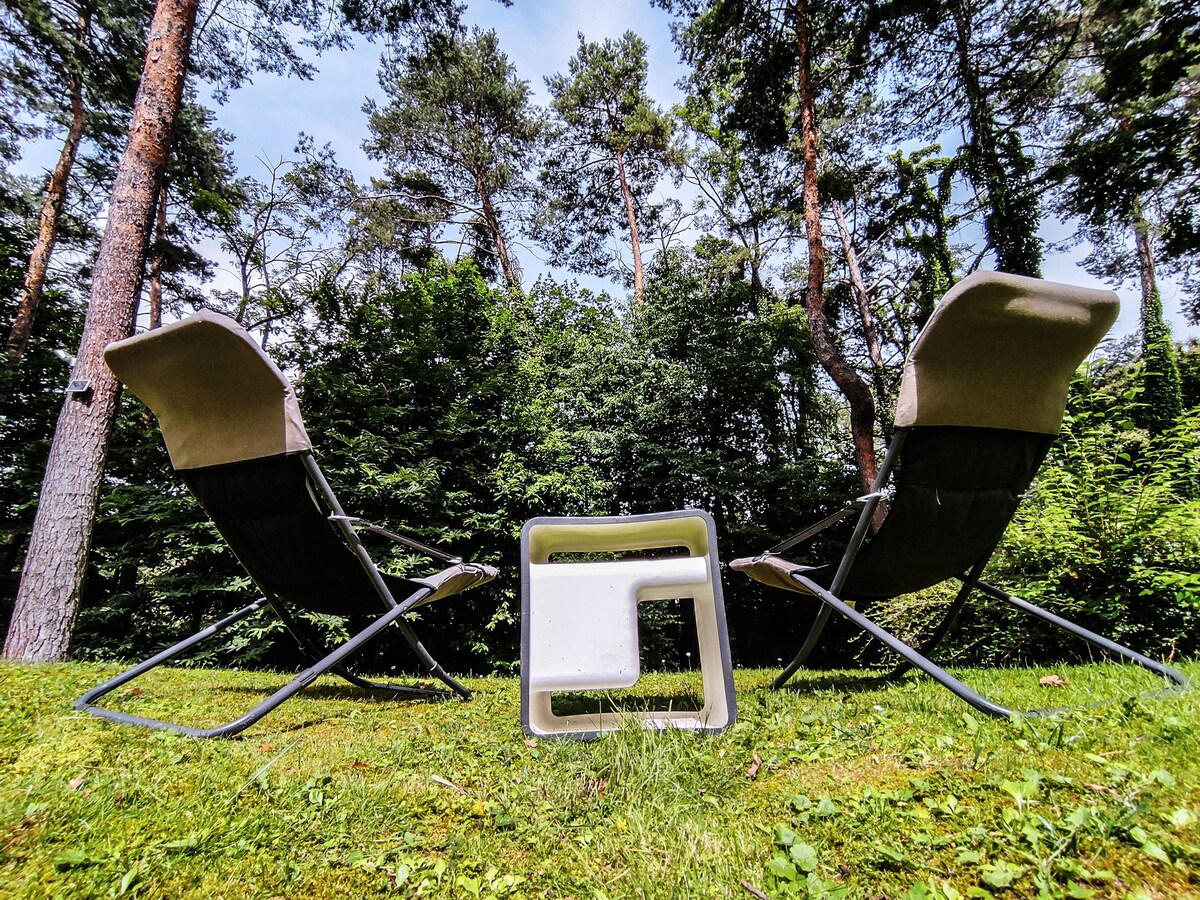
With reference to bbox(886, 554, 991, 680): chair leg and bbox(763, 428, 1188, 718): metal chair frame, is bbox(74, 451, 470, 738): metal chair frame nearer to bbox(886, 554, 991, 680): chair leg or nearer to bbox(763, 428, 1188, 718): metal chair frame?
bbox(763, 428, 1188, 718): metal chair frame

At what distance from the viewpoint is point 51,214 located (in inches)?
309

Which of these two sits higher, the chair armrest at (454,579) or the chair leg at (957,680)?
the chair armrest at (454,579)

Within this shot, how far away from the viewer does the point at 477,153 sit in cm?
1069

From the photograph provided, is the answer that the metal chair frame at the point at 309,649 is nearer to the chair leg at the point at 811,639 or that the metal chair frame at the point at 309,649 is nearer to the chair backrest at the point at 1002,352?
the chair leg at the point at 811,639

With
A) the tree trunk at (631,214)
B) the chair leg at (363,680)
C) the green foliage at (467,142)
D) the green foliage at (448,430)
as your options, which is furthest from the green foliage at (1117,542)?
the green foliage at (467,142)

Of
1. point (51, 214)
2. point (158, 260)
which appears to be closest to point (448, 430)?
point (158, 260)

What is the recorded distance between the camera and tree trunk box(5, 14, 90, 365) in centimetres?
691

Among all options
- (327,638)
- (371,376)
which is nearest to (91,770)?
(327,638)

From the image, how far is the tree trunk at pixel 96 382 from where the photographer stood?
11.6 feet

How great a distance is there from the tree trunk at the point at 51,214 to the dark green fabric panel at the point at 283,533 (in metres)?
7.53

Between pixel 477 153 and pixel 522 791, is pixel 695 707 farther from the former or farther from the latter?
pixel 477 153

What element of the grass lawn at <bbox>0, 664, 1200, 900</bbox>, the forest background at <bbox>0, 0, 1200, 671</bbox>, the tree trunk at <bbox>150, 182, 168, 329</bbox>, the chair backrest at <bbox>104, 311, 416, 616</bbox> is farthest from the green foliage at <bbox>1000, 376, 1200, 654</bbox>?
the tree trunk at <bbox>150, 182, 168, 329</bbox>

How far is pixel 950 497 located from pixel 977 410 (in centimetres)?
36

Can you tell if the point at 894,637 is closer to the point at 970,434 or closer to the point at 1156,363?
the point at 970,434
